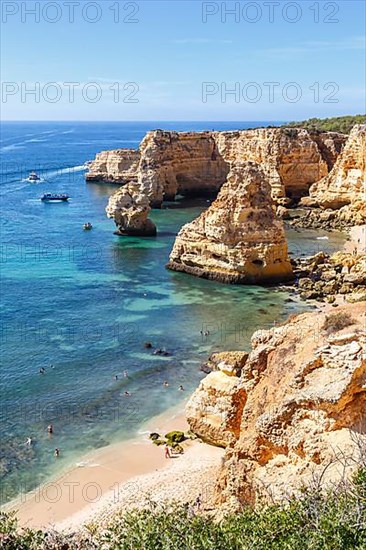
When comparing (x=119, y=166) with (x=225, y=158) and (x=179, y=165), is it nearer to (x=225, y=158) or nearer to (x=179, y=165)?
(x=179, y=165)

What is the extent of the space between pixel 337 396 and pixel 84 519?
10126 mm

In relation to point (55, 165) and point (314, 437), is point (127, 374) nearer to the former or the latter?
point (314, 437)

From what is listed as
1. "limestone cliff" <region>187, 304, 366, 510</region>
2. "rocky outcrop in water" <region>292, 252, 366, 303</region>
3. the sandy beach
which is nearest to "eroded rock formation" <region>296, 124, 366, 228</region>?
"rocky outcrop in water" <region>292, 252, 366, 303</region>

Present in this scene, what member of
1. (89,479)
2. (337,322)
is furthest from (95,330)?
(337,322)

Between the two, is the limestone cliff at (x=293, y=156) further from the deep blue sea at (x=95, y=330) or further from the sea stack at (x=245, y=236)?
the sea stack at (x=245, y=236)

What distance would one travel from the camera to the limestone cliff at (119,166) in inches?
3967

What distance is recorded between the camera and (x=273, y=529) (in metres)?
11.2

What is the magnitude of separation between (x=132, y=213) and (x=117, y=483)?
1667 inches

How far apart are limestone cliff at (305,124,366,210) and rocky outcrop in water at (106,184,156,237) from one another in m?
21.5

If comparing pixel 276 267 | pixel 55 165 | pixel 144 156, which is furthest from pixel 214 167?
Result: pixel 55 165

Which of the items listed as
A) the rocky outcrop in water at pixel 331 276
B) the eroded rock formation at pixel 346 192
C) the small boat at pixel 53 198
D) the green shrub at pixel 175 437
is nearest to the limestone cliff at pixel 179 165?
the small boat at pixel 53 198

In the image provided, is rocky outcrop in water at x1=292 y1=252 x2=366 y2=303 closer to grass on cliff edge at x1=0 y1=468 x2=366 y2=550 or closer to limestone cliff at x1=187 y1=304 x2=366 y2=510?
limestone cliff at x1=187 y1=304 x2=366 y2=510

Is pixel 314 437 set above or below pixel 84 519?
above

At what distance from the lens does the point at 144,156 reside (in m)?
81.8
